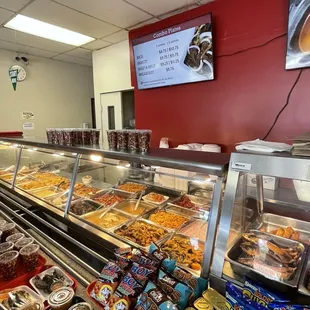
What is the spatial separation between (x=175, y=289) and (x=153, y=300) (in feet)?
0.31

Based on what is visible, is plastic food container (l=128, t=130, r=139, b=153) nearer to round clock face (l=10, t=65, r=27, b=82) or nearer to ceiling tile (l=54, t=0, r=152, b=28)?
ceiling tile (l=54, t=0, r=152, b=28)

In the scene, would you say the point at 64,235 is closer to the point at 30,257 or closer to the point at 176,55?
the point at 30,257

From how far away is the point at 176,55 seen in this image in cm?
328

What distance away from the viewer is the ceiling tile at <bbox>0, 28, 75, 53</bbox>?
4105mm

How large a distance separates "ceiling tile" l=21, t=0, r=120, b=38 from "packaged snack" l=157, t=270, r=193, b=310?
11.9 feet

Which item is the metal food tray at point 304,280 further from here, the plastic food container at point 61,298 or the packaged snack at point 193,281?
the plastic food container at point 61,298

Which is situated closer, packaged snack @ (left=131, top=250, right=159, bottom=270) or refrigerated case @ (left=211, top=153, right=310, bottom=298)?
refrigerated case @ (left=211, top=153, right=310, bottom=298)

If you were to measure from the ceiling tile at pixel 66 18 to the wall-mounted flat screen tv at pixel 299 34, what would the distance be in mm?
2708

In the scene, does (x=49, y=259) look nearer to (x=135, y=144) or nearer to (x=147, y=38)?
(x=135, y=144)

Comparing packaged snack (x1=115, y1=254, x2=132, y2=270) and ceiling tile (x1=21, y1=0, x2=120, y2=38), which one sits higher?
ceiling tile (x1=21, y1=0, x2=120, y2=38)

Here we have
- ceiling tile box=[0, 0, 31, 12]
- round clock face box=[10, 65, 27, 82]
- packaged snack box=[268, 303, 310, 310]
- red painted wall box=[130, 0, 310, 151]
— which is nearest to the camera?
packaged snack box=[268, 303, 310, 310]

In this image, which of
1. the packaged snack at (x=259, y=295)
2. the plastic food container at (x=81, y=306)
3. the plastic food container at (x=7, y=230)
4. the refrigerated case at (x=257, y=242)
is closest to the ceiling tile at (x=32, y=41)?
the plastic food container at (x=7, y=230)

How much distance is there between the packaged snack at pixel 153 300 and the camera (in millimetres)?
802

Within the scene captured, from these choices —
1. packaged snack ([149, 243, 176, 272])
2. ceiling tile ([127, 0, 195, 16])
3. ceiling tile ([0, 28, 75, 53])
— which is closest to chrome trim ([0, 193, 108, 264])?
packaged snack ([149, 243, 176, 272])
